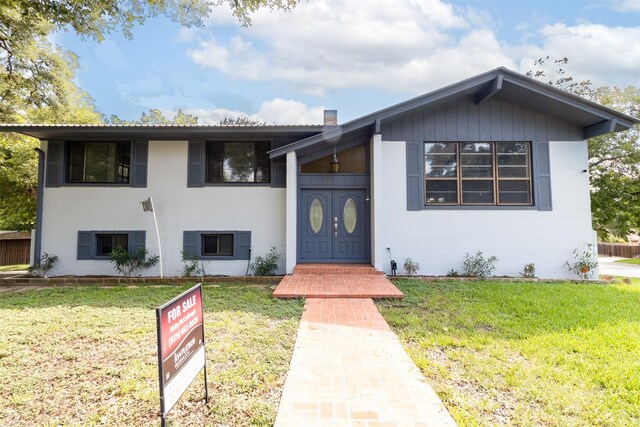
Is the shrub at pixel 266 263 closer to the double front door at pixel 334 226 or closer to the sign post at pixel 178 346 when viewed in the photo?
the double front door at pixel 334 226

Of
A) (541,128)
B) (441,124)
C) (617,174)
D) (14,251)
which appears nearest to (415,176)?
(441,124)

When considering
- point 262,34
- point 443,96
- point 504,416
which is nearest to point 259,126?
point 262,34

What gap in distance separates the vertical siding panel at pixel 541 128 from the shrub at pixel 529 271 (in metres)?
3.20

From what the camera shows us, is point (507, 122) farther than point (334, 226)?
No

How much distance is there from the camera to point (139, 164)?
25.6 feet

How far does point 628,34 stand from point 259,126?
13092 millimetres

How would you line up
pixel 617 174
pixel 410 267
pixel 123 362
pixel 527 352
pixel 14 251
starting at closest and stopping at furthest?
pixel 123 362 < pixel 527 352 < pixel 410 267 < pixel 617 174 < pixel 14 251

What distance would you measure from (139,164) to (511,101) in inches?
379

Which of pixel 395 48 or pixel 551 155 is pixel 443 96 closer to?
pixel 551 155

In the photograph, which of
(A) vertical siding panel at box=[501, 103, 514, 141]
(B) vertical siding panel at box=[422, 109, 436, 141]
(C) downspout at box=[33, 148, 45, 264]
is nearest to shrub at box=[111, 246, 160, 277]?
(C) downspout at box=[33, 148, 45, 264]

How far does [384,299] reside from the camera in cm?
541

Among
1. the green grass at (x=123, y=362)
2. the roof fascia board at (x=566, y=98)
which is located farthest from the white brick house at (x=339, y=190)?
the green grass at (x=123, y=362)

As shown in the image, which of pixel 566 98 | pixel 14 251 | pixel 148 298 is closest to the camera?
pixel 148 298

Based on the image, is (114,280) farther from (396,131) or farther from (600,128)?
(600,128)
